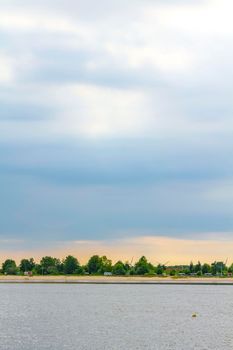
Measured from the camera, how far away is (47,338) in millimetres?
96938

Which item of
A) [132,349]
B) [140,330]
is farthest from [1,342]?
[140,330]

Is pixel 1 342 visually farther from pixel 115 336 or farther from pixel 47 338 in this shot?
pixel 115 336

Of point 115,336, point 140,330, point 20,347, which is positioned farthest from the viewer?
point 140,330

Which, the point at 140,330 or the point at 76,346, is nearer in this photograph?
the point at 76,346

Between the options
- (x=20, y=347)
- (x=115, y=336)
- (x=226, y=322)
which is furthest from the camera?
(x=226, y=322)

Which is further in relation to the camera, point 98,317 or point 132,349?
point 98,317

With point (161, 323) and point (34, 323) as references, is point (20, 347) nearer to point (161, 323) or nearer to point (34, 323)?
point (34, 323)

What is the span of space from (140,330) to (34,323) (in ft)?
65.6

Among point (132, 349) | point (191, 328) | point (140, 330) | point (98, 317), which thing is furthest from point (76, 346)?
point (98, 317)

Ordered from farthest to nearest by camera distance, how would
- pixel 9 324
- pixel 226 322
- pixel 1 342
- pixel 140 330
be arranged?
pixel 226 322, pixel 9 324, pixel 140 330, pixel 1 342

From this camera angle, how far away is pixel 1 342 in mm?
92625

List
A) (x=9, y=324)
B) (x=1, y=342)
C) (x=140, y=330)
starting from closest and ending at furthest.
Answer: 1. (x=1, y=342)
2. (x=140, y=330)
3. (x=9, y=324)

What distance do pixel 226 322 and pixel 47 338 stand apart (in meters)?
46.7

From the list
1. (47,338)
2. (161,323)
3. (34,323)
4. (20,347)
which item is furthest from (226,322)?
(20,347)
